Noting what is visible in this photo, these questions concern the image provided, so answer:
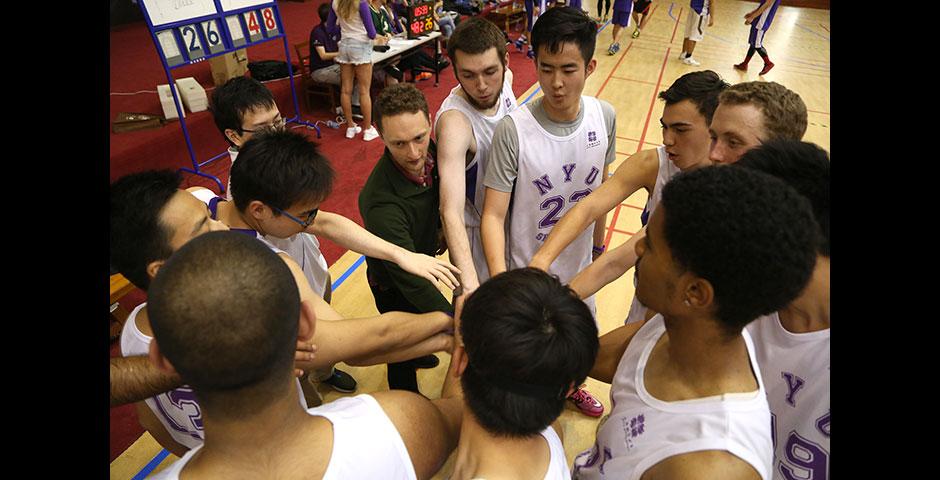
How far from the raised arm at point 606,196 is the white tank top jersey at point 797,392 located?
881 mm

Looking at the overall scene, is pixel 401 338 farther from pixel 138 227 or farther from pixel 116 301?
pixel 116 301

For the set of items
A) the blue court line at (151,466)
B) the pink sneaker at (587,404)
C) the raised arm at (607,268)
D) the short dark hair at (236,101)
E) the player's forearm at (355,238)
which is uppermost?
the short dark hair at (236,101)

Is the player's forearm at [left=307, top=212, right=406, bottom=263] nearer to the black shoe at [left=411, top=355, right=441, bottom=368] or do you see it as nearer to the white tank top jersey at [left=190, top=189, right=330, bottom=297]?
the white tank top jersey at [left=190, top=189, right=330, bottom=297]

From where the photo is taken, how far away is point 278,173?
189 centimetres

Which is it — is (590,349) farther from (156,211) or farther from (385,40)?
(385,40)

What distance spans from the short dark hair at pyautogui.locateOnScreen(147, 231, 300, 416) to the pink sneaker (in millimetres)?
2336

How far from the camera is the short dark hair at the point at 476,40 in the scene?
2.53 metres

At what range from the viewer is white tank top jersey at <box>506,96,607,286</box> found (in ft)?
7.88

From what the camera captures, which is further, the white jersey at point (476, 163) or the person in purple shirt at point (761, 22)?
the person in purple shirt at point (761, 22)

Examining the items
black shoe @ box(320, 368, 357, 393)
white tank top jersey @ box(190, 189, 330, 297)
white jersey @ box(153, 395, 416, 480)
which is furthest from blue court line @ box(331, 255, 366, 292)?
white jersey @ box(153, 395, 416, 480)

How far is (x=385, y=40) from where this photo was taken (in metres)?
7.11

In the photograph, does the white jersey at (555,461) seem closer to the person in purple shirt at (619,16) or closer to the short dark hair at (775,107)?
the short dark hair at (775,107)

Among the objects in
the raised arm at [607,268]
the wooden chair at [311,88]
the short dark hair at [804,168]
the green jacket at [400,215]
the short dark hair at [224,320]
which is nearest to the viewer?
the short dark hair at [224,320]

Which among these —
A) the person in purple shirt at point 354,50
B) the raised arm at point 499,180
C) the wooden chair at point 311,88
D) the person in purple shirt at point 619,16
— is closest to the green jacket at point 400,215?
the raised arm at point 499,180
